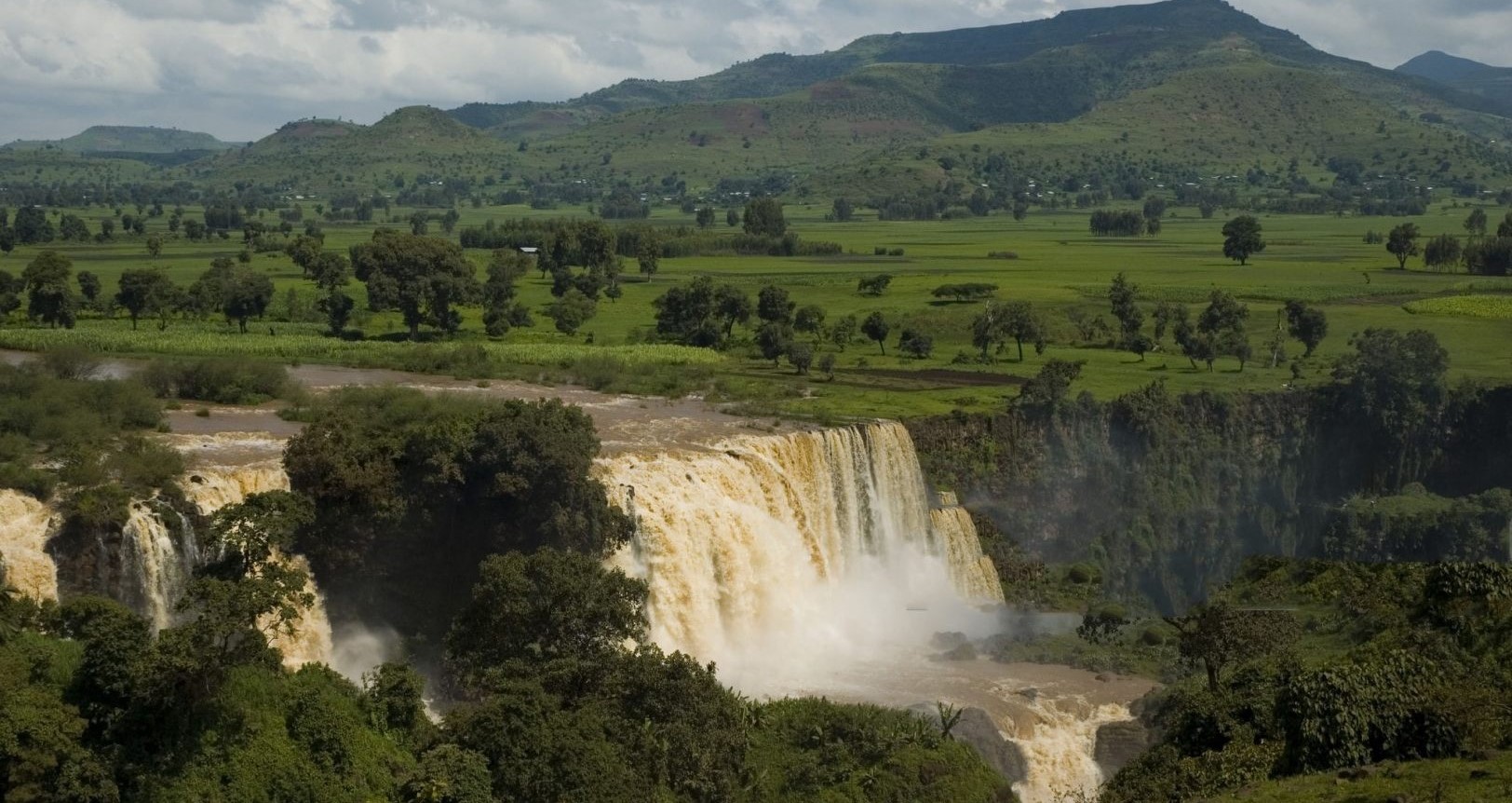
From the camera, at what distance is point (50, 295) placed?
84.1m

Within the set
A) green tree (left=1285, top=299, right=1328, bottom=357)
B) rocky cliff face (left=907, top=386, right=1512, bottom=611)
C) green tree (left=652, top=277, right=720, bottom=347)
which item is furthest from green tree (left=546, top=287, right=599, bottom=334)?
green tree (left=1285, top=299, right=1328, bottom=357)

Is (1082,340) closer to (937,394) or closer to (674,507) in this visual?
(937,394)

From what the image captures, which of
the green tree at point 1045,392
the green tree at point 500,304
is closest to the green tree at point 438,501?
the green tree at point 1045,392

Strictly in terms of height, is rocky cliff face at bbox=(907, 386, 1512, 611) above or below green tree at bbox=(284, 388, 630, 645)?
below

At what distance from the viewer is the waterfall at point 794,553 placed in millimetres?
50875

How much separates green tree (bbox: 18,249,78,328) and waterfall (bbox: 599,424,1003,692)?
142 ft

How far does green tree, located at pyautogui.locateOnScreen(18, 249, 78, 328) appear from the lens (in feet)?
276

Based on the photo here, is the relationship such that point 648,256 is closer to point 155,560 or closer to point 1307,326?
point 1307,326

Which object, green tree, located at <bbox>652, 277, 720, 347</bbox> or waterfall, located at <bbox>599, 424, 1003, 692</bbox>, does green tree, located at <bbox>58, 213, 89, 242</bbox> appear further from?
waterfall, located at <bbox>599, 424, 1003, 692</bbox>

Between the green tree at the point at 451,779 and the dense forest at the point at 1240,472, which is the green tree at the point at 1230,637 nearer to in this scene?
the dense forest at the point at 1240,472

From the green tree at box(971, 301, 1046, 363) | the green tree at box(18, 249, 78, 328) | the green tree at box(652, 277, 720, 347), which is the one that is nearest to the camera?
the green tree at box(18, 249, 78, 328)

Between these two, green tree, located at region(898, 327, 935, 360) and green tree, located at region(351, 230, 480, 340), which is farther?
green tree, located at region(898, 327, 935, 360)

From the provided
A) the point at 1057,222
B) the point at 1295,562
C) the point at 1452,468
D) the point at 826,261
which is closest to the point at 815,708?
the point at 1295,562

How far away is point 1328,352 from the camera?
309ft
